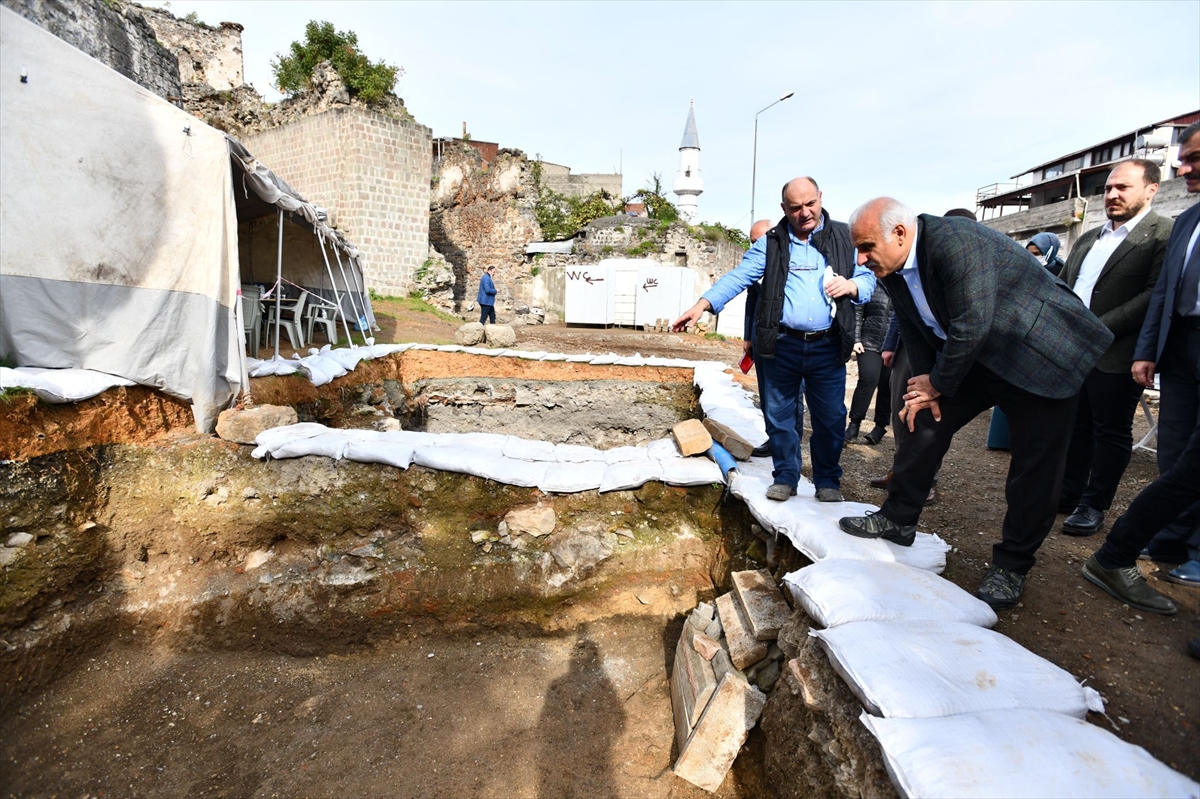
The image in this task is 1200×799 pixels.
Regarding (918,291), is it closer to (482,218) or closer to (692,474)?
(692,474)

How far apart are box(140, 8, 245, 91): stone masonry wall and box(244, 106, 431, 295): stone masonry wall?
4806mm

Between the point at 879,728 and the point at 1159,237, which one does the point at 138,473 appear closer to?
the point at 879,728

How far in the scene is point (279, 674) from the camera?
3.07m

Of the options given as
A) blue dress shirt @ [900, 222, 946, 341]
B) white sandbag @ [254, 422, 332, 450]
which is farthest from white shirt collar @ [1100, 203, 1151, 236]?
white sandbag @ [254, 422, 332, 450]

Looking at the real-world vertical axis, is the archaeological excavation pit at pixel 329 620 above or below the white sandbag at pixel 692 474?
below

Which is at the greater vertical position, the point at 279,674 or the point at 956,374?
the point at 956,374

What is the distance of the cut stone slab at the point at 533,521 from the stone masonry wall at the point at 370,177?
12.7m

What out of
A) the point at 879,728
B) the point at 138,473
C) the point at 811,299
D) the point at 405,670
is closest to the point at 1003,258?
the point at 811,299

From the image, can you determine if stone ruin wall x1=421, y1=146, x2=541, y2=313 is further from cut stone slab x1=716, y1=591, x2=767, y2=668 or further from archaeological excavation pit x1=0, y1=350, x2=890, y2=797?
cut stone slab x1=716, y1=591, x2=767, y2=668

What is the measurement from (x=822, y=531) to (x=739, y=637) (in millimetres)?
605

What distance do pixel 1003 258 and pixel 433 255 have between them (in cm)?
1541

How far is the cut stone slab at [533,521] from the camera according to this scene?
143 inches

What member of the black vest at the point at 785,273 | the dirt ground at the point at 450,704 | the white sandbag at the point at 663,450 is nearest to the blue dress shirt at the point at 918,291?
the black vest at the point at 785,273

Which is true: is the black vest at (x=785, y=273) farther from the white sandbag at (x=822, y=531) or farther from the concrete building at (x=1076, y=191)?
the concrete building at (x=1076, y=191)
